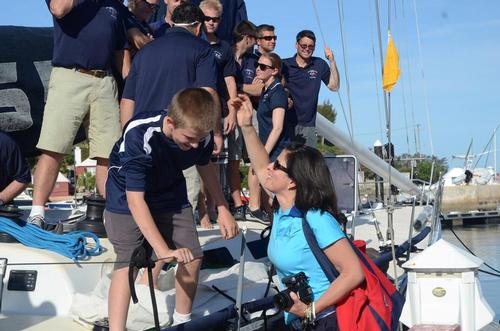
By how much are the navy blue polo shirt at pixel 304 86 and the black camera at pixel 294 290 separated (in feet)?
12.7

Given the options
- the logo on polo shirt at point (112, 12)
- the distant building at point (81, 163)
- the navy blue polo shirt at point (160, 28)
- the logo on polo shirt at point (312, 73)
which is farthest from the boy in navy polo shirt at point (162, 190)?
the distant building at point (81, 163)

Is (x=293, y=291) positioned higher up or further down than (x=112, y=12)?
further down

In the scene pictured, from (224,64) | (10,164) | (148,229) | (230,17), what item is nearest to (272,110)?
(224,64)

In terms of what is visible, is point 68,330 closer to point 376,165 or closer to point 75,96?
point 75,96

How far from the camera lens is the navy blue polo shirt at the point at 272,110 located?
6.46 metres

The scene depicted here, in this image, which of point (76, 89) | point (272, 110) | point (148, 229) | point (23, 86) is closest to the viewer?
point (148, 229)

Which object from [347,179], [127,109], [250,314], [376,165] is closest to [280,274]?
[250,314]

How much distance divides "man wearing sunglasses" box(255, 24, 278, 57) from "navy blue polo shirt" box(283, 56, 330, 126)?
348mm

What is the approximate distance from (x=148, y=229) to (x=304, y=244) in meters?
0.66

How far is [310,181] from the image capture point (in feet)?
11.7

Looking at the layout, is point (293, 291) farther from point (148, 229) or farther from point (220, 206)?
point (220, 206)

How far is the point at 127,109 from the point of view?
4.90 metres

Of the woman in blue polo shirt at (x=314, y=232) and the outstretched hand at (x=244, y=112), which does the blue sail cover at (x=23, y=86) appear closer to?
the outstretched hand at (x=244, y=112)

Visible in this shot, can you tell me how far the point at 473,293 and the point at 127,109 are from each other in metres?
2.20
